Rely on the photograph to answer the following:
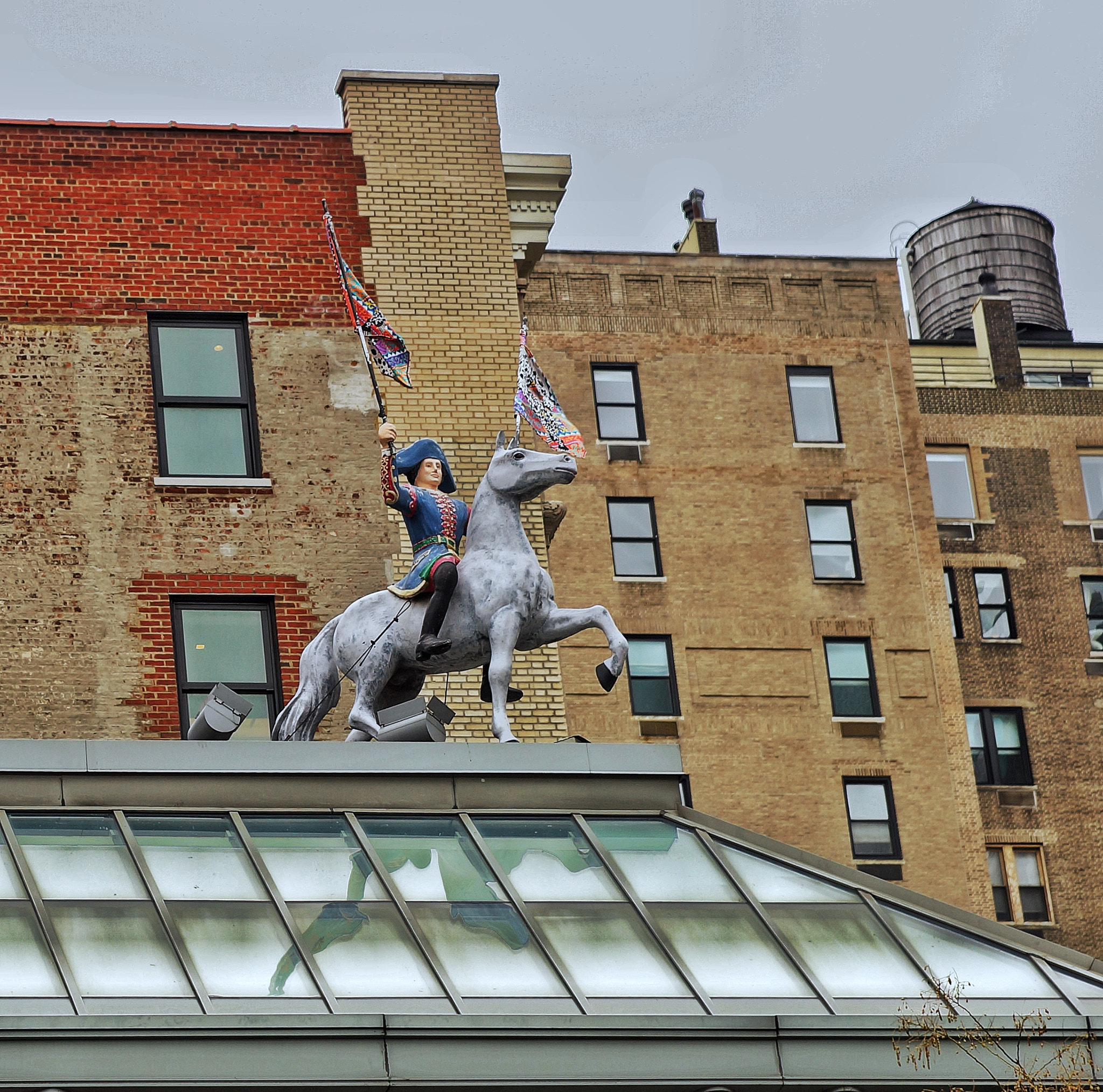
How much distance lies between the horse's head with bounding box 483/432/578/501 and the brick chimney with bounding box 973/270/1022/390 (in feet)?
138

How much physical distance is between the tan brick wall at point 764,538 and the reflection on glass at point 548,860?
31.4m

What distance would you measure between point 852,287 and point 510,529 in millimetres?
37561

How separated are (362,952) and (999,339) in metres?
49.8

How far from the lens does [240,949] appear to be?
18.0 metres

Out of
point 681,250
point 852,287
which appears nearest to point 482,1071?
point 852,287

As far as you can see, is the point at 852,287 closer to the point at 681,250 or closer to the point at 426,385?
the point at 681,250

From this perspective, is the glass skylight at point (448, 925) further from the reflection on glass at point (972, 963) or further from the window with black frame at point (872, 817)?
the window with black frame at point (872, 817)

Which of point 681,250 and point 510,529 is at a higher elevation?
point 681,250

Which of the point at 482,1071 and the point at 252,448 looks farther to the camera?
the point at 252,448

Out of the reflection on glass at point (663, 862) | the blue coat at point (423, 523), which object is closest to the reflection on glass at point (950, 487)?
the blue coat at point (423, 523)

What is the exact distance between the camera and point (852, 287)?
5912cm

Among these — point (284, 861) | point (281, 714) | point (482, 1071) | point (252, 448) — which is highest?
point (252, 448)

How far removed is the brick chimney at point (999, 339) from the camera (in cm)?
6381

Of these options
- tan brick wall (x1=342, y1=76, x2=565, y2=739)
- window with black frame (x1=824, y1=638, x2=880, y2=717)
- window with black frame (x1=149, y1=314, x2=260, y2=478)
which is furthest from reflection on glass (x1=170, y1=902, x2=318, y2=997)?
window with black frame (x1=824, y1=638, x2=880, y2=717)
